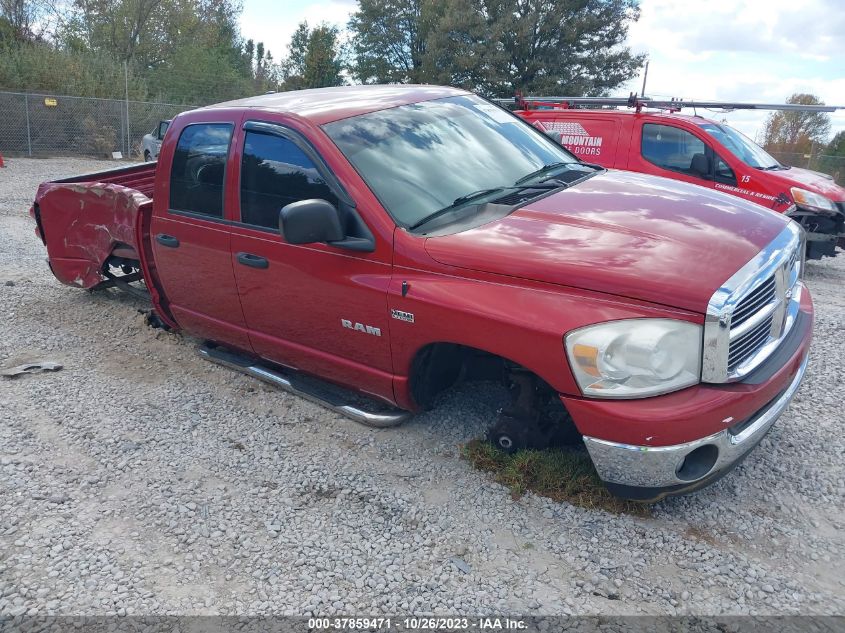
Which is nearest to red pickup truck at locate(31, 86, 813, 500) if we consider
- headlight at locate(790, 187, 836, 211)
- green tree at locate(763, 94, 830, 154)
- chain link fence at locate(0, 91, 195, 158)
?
headlight at locate(790, 187, 836, 211)

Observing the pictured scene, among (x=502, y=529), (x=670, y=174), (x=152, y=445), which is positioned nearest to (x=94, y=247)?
(x=152, y=445)

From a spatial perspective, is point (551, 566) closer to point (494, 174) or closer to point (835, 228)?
point (494, 174)

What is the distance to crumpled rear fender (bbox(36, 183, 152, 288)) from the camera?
552 cm

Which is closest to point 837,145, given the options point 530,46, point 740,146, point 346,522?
point 530,46

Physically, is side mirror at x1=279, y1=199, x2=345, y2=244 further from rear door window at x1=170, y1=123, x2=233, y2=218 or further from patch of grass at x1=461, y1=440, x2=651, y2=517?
patch of grass at x1=461, y1=440, x2=651, y2=517

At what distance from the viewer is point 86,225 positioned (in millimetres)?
6023

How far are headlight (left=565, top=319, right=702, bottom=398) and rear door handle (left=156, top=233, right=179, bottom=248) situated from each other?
9.98ft

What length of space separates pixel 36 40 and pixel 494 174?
32715 mm

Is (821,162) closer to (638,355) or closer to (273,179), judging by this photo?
(273,179)

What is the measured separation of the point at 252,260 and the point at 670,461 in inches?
105

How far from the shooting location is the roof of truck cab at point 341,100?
155 inches

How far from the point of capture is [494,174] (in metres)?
3.93

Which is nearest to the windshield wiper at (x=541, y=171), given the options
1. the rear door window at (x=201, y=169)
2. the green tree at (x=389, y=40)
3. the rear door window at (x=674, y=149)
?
the rear door window at (x=201, y=169)

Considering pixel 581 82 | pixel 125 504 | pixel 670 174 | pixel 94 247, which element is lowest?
pixel 125 504
